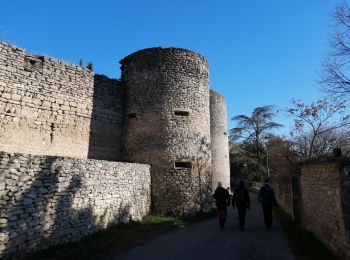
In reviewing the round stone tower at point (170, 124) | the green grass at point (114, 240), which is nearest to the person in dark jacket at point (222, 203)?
the green grass at point (114, 240)

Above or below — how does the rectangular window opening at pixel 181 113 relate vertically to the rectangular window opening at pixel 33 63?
below

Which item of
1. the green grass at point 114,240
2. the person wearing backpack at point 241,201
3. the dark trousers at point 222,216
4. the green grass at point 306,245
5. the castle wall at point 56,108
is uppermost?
the castle wall at point 56,108

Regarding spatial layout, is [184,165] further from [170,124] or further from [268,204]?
[268,204]

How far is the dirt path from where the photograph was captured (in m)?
6.15

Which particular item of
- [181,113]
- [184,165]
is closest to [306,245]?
[184,165]

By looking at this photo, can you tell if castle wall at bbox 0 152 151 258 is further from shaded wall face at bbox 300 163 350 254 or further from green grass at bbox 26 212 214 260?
shaded wall face at bbox 300 163 350 254

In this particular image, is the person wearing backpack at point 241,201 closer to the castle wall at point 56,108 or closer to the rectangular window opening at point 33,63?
the castle wall at point 56,108

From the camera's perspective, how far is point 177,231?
29.9ft

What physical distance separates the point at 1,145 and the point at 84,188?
132 inches

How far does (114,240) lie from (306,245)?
4.42m

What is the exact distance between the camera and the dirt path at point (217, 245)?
6.15m

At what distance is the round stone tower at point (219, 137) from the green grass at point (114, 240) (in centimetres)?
1038

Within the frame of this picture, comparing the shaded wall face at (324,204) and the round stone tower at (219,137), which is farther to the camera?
the round stone tower at (219,137)

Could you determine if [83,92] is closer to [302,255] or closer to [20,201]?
[20,201]
